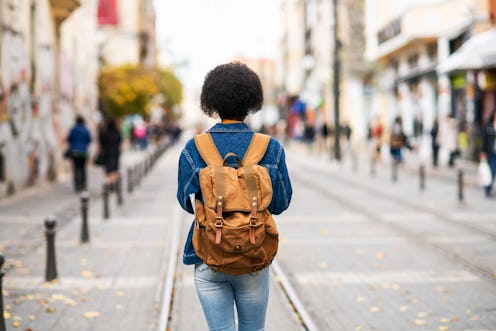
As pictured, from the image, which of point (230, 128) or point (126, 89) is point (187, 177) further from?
point (126, 89)

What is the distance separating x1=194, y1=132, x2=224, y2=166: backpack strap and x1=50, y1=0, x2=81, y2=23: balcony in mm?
20976

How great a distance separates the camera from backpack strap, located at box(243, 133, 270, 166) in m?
3.38

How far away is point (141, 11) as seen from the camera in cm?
8156

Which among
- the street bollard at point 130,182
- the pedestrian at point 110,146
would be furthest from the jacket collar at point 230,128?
the pedestrian at point 110,146

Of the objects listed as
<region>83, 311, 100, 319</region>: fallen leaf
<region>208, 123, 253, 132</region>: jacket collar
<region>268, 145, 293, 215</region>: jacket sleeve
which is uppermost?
<region>208, 123, 253, 132</region>: jacket collar

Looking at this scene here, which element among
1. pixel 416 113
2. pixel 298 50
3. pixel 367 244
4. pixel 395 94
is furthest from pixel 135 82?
pixel 367 244

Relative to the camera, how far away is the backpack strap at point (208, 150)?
3379 millimetres

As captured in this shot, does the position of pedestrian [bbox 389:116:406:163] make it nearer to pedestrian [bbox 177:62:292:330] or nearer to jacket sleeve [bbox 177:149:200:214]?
pedestrian [bbox 177:62:292:330]

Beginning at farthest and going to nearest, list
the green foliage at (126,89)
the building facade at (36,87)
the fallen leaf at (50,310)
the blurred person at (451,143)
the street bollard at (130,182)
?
the green foliage at (126,89)
the blurred person at (451,143)
the street bollard at (130,182)
the building facade at (36,87)
the fallen leaf at (50,310)

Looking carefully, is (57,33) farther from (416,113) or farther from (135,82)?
(135,82)

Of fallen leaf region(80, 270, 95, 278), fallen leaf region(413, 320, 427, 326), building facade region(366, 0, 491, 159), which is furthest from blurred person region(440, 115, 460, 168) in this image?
fallen leaf region(413, 320, 427, 326)

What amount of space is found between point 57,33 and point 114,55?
1960 inches

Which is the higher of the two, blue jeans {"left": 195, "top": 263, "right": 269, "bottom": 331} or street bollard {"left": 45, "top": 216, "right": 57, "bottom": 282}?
blue jeans {"left": 195, "top": 263, "right": 269, "bottom": 331}

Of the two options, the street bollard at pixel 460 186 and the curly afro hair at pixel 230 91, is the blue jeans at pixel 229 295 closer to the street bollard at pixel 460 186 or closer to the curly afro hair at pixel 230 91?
the curly afro hair at pixel 230 91
